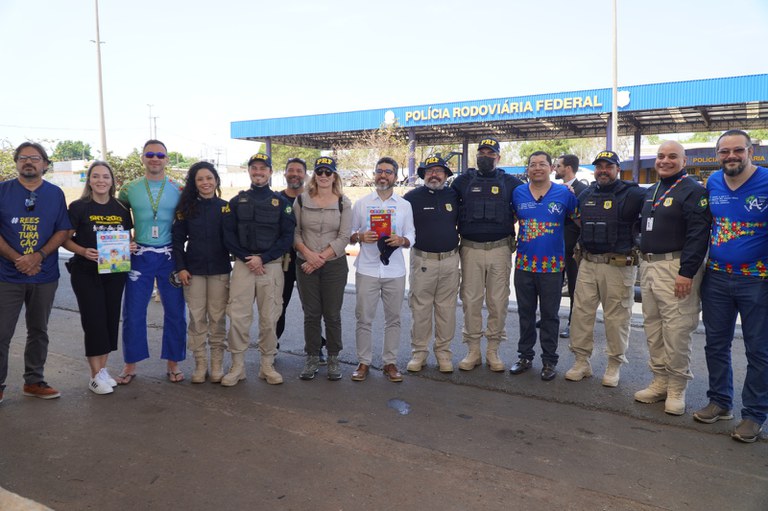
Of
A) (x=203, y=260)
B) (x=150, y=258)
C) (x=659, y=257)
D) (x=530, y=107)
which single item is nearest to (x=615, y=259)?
(x=659, y=257)

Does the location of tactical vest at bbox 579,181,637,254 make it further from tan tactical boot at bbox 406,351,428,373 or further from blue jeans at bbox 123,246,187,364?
blue jeans at bbox 123,246,187,364

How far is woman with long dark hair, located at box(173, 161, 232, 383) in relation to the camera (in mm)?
5160

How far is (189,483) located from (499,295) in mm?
3287

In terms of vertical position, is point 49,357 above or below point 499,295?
below

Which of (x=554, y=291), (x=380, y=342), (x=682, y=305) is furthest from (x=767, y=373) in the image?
(x=380, y=342)

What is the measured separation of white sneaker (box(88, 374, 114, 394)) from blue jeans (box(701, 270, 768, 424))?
190 inches

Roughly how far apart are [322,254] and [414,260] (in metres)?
0.93

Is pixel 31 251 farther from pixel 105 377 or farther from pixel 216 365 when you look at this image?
pixel 216 365

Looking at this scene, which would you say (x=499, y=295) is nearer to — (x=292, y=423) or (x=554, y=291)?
(x=554, y=291)

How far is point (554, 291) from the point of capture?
5.46 m

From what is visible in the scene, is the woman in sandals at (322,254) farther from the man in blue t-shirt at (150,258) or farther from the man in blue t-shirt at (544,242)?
the man in blue t-shirt at (544,242)

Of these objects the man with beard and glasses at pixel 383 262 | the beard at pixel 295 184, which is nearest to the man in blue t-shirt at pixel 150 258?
the beard at pixel 295 184

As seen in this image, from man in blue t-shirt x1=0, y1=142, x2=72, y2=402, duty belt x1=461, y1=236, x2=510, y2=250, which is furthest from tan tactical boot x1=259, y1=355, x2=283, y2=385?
duty belt x1=461, y1=236, x2=510, y2=250

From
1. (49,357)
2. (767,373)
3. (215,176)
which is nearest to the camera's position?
(767,373)
